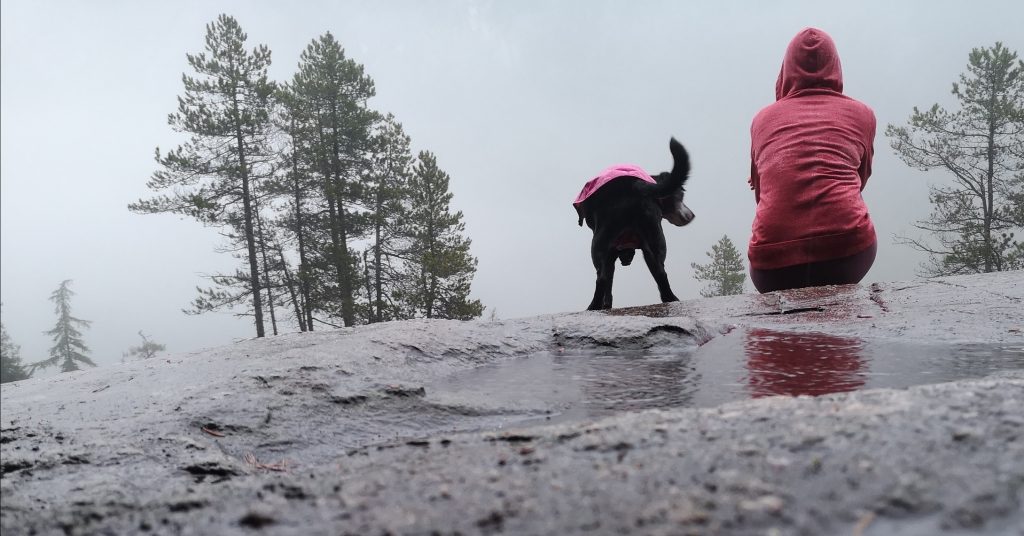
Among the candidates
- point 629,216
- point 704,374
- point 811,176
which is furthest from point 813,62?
point 704,374

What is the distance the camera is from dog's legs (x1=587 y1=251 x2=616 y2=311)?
5.09 m

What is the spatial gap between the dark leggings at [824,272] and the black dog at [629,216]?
34.9 inches

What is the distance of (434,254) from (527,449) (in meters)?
17.9

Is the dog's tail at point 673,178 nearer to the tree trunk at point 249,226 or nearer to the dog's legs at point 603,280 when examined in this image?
the dog's legs at point 603,280

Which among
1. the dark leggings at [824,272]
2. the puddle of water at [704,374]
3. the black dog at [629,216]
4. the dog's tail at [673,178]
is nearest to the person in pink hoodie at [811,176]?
the dark leggings at [824,272]

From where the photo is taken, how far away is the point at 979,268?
16.5m

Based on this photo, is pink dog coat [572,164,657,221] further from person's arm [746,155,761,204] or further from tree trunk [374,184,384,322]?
tree trunk [374,184,384,322]

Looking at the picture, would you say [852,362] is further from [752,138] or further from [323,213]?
[323,213]

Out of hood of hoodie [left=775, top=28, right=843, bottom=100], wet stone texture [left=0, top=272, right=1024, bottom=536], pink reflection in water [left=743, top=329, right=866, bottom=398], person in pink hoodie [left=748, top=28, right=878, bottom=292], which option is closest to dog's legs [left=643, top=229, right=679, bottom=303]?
person in pink hoodie [left=748, top=28, right=878, bottom=292]

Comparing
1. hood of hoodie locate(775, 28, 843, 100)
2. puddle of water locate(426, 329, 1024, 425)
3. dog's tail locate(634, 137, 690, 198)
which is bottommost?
puddle of water locate(426, 329, 1024, 425)

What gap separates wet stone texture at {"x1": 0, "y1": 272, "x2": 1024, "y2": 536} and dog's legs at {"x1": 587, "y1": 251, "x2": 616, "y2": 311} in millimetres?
2621

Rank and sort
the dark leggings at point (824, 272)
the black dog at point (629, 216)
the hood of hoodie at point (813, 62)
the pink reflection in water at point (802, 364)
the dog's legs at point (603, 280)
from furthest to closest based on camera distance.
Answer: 1. the dog's legs at point (603, 280)
2. the black dog at point (629, 216)
3. the hood of hoodie at point (813, 62)
4. the dark leggings at point (824, 272)
5. the pink reflection in water at point (802, 364)

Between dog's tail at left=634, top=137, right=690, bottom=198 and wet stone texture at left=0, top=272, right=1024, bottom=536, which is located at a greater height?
dog's tail at left=634, top=137, right=690, bottom=198

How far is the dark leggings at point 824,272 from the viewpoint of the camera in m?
4.41
